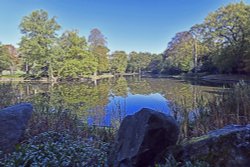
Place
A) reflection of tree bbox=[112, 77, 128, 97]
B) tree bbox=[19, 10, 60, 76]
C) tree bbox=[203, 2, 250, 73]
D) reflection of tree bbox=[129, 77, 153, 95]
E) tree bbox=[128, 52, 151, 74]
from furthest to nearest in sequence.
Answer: tree bbox=[128, 52, 151, 74]
tree bbox=[19, 10, 60, 76]
tree bbox=[203, 2, 250, 73]
reflection of tree bbox=[129, 77, 153, 95]
reflection of tree bbox=[112, 77, 128, 97]

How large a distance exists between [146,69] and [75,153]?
71.6m

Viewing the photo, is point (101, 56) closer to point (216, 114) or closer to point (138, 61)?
point (138, 61)

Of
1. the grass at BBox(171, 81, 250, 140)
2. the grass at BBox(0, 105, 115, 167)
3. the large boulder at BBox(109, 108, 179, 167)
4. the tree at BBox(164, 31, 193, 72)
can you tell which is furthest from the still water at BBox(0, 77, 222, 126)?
the tree at BBox(164, 31, 193, 72)

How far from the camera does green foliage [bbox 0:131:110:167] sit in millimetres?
2947

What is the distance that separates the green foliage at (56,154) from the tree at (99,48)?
40322 mm

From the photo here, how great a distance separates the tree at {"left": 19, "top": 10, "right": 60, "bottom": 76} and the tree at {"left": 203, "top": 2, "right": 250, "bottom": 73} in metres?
20.3

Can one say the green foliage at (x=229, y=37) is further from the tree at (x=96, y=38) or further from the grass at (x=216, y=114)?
the tree at (x=96, y=38)

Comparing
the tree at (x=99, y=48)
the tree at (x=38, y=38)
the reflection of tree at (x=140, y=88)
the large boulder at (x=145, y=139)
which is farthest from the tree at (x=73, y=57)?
the large boulder at (x=145, y=139)

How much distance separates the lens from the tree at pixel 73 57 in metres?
33.2

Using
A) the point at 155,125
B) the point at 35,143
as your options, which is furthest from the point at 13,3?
the point at 155,125

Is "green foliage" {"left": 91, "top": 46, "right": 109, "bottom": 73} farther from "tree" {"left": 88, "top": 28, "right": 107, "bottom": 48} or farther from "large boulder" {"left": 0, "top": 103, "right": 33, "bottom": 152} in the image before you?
"large boulder" {"left": 0, "top": 103, "right": 33, "bottom": 152}

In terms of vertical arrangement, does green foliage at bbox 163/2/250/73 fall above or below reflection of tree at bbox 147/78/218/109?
above

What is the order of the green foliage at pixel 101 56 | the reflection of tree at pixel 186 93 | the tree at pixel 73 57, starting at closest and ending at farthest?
1. the reflection of tree at pixel 186 93
2. the tree at pixel 73 57
3. the green foliage at pixel 101 56

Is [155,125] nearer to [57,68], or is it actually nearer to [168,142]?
[168,142]
